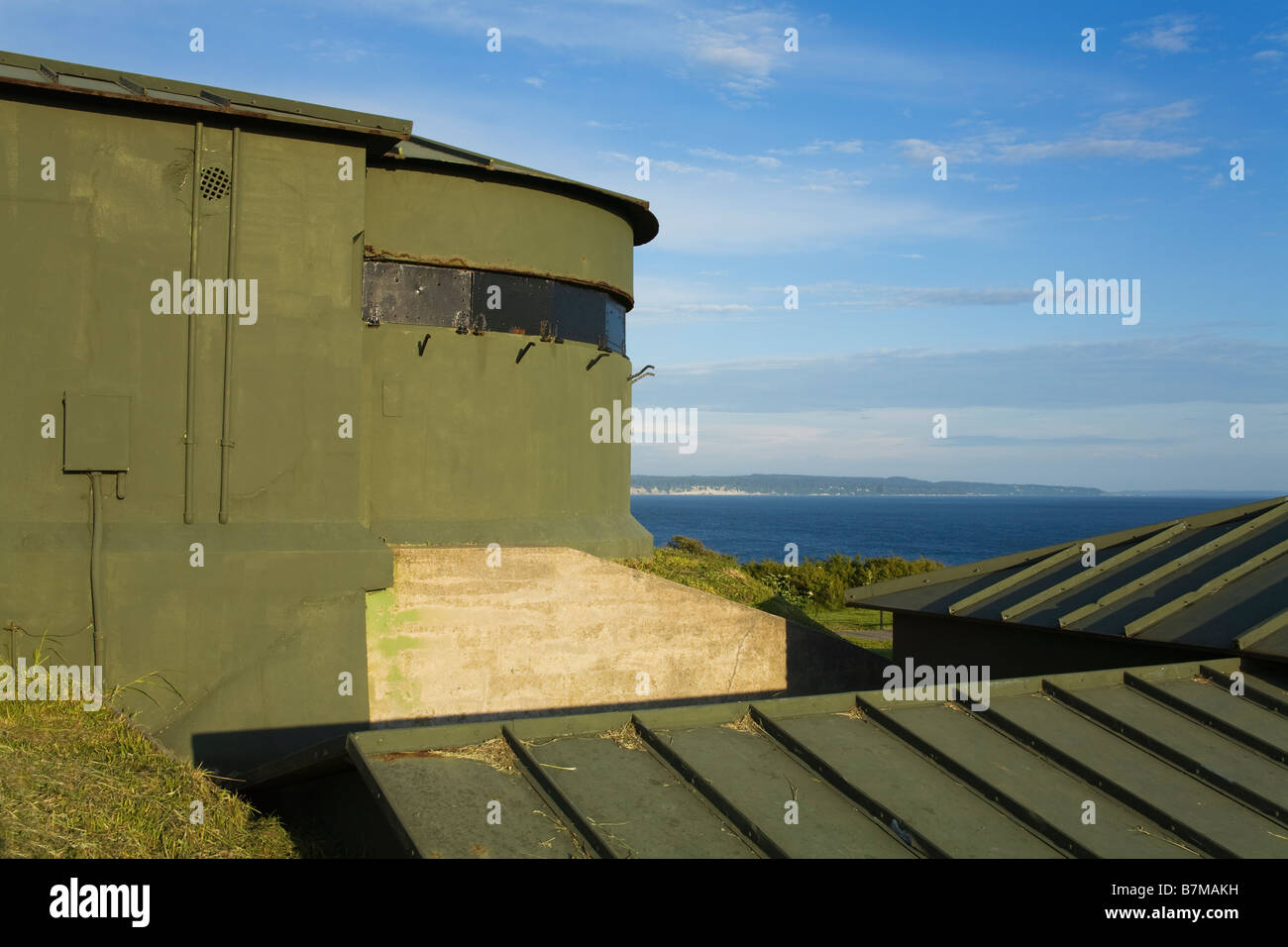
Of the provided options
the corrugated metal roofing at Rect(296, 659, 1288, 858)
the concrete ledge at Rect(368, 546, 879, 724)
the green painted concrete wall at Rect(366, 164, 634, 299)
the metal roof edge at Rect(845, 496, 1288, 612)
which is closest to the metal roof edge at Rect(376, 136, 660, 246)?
the green painted concrete wall at Rect(366, 164, 634, 299)

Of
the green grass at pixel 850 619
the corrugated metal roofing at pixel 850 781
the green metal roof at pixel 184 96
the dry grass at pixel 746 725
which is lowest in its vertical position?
the green grass at pixel 850 619

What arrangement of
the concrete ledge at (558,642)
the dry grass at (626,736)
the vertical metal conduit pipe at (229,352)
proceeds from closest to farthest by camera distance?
the dry grass at (626,736), the vertical metal conduit pipe at (229,352), the concrete ledge at (558,642)

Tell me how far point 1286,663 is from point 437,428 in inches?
388

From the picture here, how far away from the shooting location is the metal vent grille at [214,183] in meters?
11.3

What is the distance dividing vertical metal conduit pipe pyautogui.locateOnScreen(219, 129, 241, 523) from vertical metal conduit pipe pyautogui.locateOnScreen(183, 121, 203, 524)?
282 mm

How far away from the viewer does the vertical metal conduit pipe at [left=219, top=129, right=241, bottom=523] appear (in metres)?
11.2

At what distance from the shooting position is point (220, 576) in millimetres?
10984

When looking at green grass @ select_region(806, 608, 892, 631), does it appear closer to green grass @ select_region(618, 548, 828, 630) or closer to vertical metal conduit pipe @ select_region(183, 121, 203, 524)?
green grass @ select_region(618, 548, 828, 630)

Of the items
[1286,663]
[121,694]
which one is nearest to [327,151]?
[121,694]

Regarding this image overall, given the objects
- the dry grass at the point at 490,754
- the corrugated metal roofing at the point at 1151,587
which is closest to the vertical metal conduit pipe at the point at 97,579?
the dry grass at the point at 490,754

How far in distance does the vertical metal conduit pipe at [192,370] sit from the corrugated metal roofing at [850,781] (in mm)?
5721

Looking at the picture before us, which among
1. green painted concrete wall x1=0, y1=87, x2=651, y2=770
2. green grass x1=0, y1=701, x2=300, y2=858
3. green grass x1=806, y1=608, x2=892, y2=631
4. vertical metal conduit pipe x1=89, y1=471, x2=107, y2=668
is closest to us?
green grass x1=0, y1=701, x2=300, y2=858

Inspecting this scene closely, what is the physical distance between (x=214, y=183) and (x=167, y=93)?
1023 mm

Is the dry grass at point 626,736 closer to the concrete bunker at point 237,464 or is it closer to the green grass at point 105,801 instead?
the green grass at point 105,801
